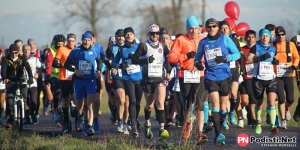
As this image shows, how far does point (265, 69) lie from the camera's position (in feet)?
48.1

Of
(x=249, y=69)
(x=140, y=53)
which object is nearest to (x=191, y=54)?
(x=140, y=53)

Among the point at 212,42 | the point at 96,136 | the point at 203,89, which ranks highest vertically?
the point at 212,42

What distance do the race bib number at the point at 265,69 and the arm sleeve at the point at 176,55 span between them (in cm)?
176

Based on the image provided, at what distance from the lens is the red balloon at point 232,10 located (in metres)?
17.7

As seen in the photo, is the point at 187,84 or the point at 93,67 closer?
the point at 187,84

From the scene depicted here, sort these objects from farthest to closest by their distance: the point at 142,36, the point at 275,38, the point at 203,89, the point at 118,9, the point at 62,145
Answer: the point at 142,36, the point at 118,9, the point at 275,38, the point at 203,89, the point at 62,145

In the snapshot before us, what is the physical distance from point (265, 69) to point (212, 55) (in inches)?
101

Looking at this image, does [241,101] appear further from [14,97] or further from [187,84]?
[14,97]

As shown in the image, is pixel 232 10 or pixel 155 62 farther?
pixel 232 10

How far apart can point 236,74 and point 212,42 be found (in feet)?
11.3

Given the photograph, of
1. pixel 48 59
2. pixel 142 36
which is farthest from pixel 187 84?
pixel 142 36

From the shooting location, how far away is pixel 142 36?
287 feet

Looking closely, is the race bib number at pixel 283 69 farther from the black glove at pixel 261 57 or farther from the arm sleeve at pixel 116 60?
the arm sleeve at pixel 116 60

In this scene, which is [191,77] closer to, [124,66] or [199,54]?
[199,54]
